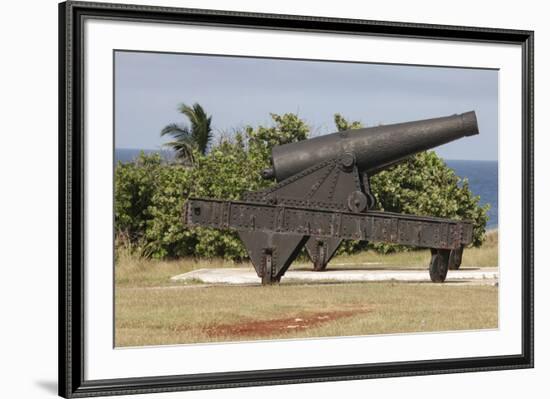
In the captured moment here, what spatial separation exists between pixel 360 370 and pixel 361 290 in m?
1.06

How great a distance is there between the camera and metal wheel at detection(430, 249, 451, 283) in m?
12.3

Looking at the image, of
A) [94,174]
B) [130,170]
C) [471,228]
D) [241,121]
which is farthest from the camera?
[471,228]

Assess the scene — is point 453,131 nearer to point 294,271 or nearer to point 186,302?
point 294,271

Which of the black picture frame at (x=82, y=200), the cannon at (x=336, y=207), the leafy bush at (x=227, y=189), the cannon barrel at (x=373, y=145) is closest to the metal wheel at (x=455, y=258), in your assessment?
the cannon at (x=336, y=207)

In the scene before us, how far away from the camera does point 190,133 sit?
11.5m

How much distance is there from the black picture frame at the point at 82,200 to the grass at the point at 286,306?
357 millimetres

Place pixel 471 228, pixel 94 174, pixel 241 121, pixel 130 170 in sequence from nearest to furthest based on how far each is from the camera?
pixel 94 174 → pixel 130 170 → pixel 241 121 → pixel 471 228

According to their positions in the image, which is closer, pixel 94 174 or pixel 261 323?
pixel 94 174

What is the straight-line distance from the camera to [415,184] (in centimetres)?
1309

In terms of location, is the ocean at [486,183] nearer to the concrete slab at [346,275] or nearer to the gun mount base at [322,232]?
the gun mount base at [322,232]

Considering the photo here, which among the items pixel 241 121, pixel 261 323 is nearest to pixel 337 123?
pixel 241 121

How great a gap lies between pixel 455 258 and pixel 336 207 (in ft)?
4.30

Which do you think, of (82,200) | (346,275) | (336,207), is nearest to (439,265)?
(346,275)

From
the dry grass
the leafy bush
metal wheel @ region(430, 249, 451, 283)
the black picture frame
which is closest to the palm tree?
the leafy bush
